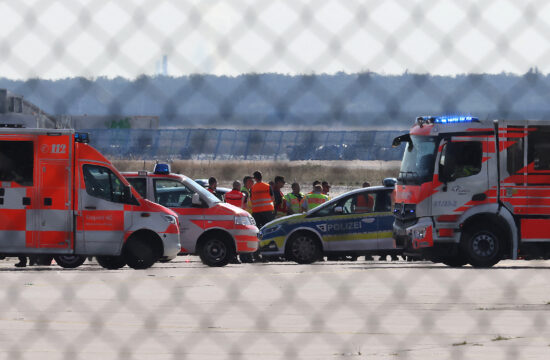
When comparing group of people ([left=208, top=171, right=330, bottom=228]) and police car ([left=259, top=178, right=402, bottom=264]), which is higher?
group of people ([left=208, top=171, right=330, bottom=228])

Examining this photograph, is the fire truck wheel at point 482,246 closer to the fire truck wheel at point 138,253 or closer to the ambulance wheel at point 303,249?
the ambulance wheel at point 303,249

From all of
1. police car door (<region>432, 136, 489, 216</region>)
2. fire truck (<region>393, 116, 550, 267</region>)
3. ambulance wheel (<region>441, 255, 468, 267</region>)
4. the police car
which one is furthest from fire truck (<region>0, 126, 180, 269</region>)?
ambulance wheel (<region>441, 255, 468, 267</region>)

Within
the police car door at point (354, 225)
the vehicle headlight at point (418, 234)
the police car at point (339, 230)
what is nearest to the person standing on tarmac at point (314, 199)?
the police car at point (339, 230)

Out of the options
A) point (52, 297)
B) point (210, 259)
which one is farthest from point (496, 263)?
point (52, 297)

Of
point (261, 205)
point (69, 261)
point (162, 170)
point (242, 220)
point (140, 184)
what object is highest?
point (162, 170)

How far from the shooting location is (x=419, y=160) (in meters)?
17.5

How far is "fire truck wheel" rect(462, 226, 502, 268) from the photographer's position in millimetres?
17016

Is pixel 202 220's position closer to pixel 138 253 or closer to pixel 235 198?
pixel 138 253

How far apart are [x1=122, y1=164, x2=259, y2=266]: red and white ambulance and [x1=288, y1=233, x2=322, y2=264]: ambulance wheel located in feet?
Answer: 3.04

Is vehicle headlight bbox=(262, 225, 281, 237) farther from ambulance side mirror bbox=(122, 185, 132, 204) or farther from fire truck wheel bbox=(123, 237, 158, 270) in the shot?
ambulance side mirror bbox=(122, 185, 132, 204)

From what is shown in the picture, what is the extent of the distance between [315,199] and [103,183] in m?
5.14

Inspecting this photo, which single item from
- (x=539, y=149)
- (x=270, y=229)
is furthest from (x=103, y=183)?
(x=539, y=149)

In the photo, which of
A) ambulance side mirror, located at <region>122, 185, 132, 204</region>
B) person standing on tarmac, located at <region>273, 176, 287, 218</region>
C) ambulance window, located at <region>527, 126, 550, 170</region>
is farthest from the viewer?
person standing on tarmac, located at <region>273, 176, 287, 218</region>

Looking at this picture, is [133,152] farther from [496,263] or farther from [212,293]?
[496,263]
